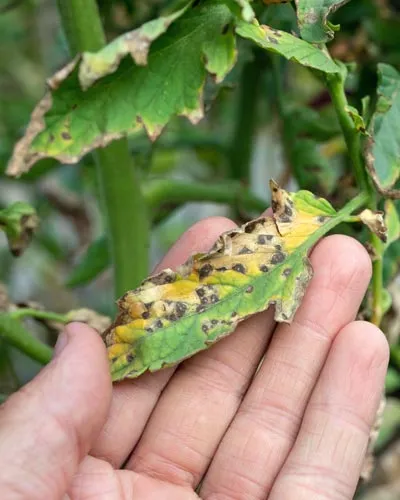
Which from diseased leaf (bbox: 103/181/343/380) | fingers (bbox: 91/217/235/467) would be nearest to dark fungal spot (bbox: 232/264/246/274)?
diseased leaf (bbox: 103/181/343/380)

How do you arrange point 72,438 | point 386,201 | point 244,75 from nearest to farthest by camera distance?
point 72,438
point 386,201
point 244,75

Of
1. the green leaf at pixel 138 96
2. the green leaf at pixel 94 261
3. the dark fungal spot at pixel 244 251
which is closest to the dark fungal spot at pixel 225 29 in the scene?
the green leaf at pixel 138 96

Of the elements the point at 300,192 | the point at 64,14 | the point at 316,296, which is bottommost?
the point at 316,296

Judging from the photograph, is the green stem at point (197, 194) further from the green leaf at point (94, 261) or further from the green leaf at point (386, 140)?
the green leaf at point (386, 140)

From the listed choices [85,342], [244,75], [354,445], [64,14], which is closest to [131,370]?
[85,342]

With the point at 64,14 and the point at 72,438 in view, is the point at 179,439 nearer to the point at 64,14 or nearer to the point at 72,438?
the point at 72,438

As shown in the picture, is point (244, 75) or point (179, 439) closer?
point (179, 439)

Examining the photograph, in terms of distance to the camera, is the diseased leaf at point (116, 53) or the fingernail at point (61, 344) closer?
the diseased leaf at point (116, 53)
